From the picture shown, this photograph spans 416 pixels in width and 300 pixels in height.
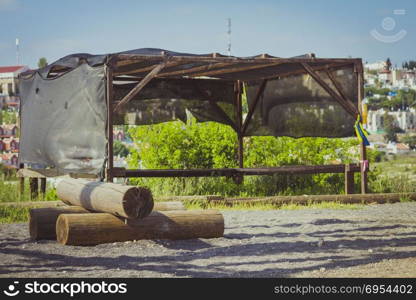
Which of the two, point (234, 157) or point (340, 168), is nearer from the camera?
point (340, 168)

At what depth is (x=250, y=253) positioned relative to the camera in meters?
7.89

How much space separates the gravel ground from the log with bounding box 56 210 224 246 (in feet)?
0.34

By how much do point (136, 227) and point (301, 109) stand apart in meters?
8.17

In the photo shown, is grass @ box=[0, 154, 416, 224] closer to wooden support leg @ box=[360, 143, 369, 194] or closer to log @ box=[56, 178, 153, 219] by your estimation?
wooden support leg @ box=[360, 143, 369, 194]

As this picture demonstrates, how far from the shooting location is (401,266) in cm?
701

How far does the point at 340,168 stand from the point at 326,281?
8509mm

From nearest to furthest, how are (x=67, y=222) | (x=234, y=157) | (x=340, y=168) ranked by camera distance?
(x=67, y=222) < (x=340, y=168) < (x=234, y=157)

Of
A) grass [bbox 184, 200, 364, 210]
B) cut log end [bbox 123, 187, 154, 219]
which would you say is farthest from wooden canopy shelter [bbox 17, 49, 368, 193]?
cut log end [bbox 123, 187, 154, 219]

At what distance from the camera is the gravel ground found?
270 inches

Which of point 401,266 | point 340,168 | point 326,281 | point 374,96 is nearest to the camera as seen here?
point 326,281

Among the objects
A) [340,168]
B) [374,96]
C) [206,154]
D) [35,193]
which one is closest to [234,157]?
[206,154]

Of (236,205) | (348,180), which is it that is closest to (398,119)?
(348,180)

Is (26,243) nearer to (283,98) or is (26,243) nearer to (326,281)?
(326,281)

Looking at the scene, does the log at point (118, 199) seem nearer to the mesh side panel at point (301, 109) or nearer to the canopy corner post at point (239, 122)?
the mesh side panel at point (301, 109)
